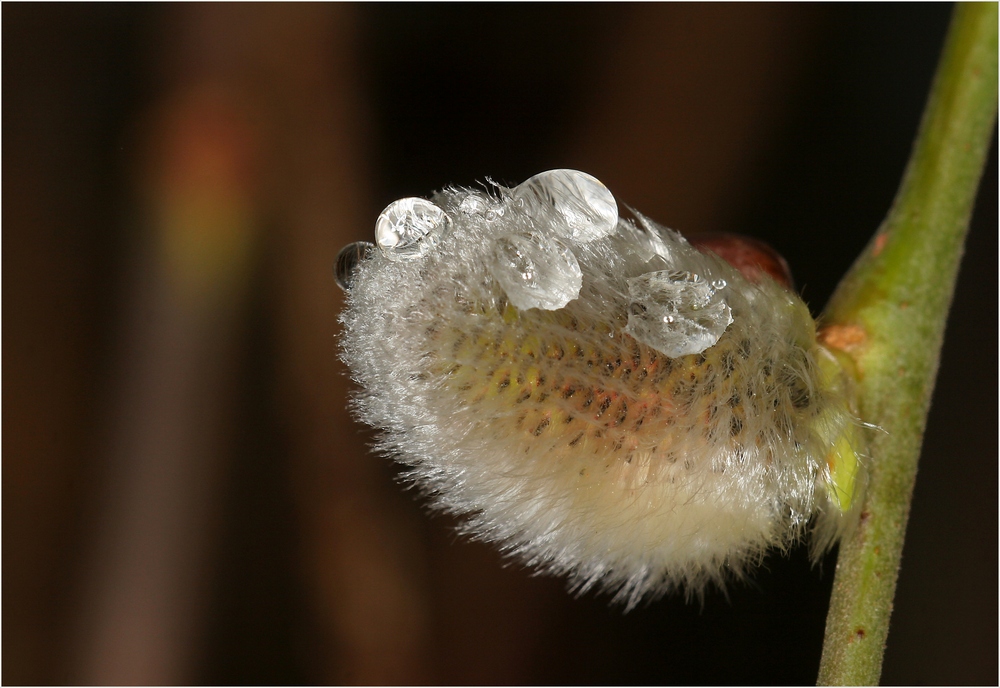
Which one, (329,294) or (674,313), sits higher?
(329,294)

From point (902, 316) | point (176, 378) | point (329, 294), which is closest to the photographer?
point (902, 316)

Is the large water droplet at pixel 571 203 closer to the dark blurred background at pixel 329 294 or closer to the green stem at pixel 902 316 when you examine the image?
the green stem at pixel 902 316

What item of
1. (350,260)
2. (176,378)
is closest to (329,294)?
(176,378)

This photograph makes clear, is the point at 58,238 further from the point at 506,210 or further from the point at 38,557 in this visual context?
the point at 506,210

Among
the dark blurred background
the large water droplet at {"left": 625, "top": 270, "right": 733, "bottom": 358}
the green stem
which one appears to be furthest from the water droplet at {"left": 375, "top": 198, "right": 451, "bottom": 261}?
the dark blurred background

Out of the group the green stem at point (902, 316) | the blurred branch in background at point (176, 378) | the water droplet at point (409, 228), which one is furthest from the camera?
the blurred branch in background at point (176, 378)

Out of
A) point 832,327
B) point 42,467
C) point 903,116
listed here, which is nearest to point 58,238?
point 42,467

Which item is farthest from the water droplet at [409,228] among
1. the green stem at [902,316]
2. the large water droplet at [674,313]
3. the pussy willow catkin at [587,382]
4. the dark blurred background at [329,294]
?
the dark blurred background at [329,294]

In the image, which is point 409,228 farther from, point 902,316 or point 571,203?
point 902,316
